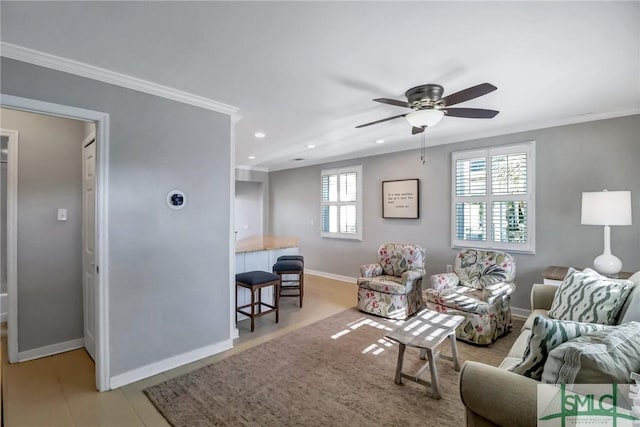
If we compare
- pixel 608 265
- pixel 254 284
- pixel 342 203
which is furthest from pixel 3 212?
pixel 608 265

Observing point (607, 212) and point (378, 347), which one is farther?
point (378, 347)

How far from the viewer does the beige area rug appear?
2025mm

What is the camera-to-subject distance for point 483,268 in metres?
3.62

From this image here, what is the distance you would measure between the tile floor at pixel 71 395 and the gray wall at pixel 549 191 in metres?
2.84

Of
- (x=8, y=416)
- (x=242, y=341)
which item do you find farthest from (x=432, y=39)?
(x=8, y=416)

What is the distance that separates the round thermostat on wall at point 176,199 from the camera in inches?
106

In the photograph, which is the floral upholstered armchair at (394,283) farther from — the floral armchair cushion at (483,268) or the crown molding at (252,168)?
the crown molding at (252,168)

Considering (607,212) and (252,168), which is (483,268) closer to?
(607,212)

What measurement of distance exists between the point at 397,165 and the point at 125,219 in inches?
161

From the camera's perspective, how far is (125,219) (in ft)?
8.03

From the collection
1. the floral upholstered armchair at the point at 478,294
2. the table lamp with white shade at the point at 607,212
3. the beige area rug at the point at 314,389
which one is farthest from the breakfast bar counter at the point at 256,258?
the table lamp with white shade at the point at 607,212

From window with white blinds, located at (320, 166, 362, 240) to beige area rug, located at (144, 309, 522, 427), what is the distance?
2867mm

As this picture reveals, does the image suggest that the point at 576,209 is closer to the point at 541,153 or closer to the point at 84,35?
the point at 541,153

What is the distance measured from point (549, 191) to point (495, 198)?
1.92 feet
